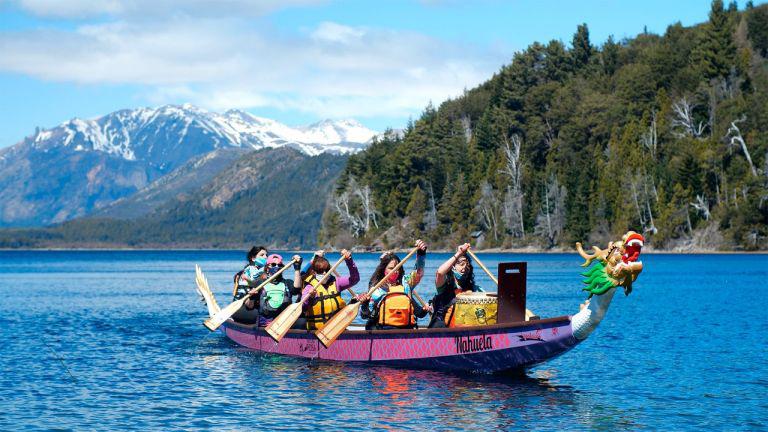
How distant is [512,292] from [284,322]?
25.9ft

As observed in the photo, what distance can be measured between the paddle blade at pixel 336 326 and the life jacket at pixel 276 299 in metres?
4.46

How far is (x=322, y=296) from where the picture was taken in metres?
29.4

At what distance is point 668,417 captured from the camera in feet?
73.4

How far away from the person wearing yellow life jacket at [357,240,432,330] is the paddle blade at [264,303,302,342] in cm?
268

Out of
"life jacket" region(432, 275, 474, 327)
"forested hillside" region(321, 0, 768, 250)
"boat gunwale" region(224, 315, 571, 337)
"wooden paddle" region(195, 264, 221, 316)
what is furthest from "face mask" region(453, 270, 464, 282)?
"forested hillside" region(321, 0, 768, 250)

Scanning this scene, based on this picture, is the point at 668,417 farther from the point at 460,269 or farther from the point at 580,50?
the point at 580,50

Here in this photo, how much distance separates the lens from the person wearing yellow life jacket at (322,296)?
2928cm

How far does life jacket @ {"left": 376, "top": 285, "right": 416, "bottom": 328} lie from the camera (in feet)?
89.3

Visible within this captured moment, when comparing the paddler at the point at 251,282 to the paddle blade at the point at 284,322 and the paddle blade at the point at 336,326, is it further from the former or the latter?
the paddle blade at the point at 336,326

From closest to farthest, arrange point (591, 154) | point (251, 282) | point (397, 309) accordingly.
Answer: point (397, 309) → point (251, 282) → point (591, 154)

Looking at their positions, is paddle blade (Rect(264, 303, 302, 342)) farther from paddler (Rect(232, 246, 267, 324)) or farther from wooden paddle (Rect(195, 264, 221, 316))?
wooden paddle (Rect(195, 264, 221, 316))

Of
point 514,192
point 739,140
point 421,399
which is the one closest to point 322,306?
point 421,399

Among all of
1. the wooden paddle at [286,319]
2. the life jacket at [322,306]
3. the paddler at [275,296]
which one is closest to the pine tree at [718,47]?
the paddler at [275,296]

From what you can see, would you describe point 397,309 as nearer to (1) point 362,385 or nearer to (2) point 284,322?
(1) point 362,385
